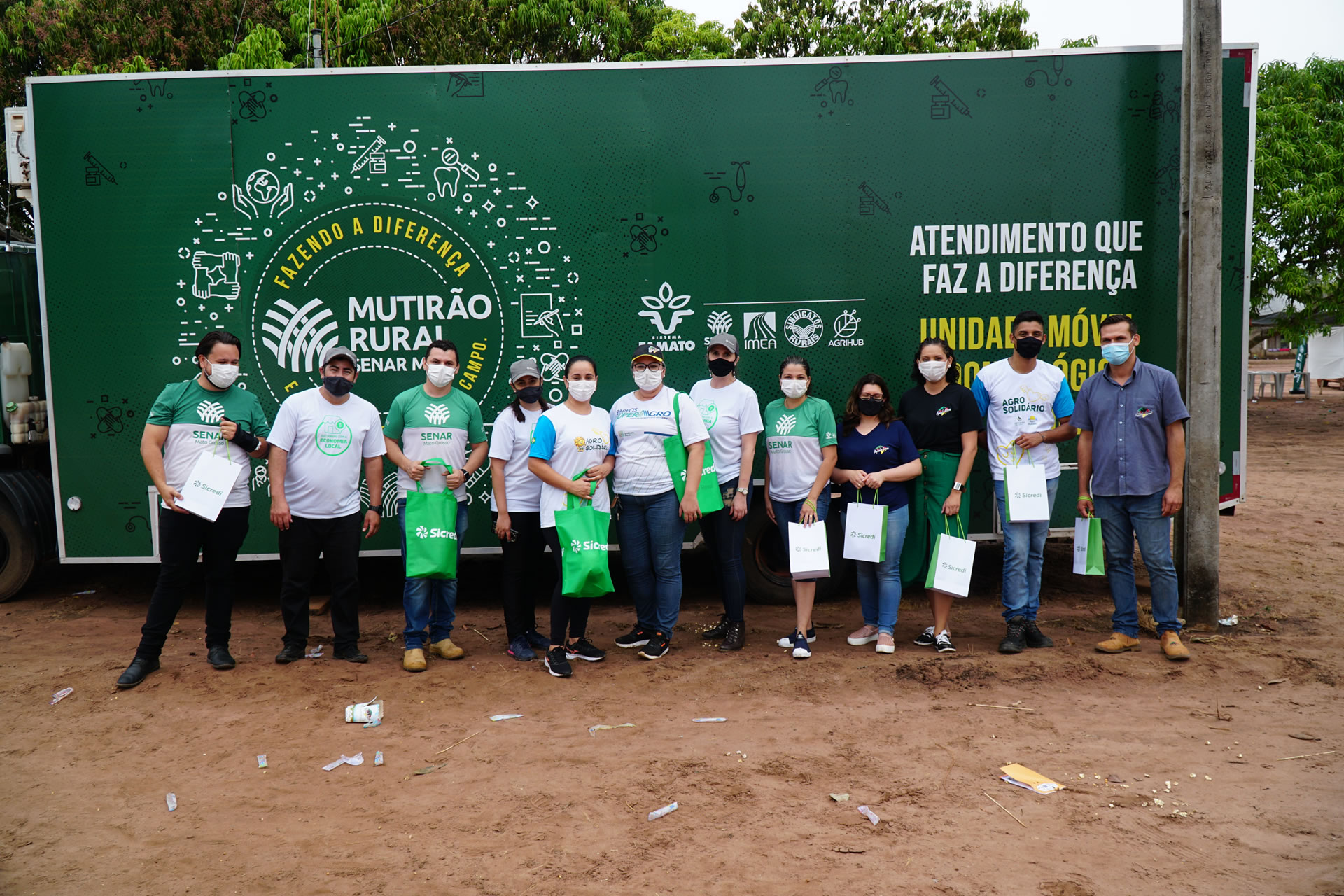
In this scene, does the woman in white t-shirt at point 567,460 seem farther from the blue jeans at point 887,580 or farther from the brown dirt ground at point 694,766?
the blue jeans at point 887,580

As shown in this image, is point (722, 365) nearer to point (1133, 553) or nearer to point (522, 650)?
point (522, 650)

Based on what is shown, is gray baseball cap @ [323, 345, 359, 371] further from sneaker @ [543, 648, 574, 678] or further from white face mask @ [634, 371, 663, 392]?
sneaker @ [543, 648, 574, 678]

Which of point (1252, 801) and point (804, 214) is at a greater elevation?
point (804, 214)

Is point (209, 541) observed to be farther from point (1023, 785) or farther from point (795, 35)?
point (795, 35)

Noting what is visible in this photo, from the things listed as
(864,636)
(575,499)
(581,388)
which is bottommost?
(864,636)

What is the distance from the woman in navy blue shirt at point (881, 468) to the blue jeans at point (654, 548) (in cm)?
102

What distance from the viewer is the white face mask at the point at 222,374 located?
4992mm

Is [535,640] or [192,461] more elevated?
[192,461]

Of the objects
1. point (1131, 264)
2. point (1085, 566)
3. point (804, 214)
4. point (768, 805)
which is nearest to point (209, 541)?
point (768, 805)

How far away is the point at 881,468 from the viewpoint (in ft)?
17.6

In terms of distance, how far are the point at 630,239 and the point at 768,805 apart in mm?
3700

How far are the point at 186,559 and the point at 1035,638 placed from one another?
15.8 feet

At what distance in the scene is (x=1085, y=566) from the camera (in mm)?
5461

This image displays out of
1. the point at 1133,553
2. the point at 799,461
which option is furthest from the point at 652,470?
the point at 1133,553
